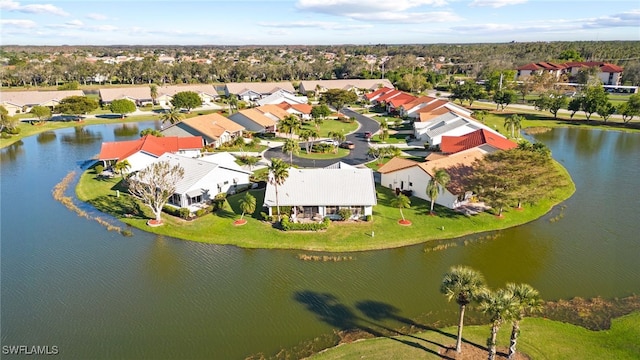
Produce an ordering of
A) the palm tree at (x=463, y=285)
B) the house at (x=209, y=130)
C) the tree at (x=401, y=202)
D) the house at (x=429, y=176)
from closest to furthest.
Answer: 1. the palm tree at (x=463, y=285)
2. the tree at (x=401, y=202)
3. the house at (x=429, y=176)
4. the house at (x=209, y=130)

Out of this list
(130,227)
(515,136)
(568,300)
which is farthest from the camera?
(515,136)

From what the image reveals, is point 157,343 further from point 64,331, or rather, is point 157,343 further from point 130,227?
point 130,227

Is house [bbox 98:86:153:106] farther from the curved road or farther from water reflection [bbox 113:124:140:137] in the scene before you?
the curved road

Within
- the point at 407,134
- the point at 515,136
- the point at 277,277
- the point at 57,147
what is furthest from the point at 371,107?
the point at 277,277

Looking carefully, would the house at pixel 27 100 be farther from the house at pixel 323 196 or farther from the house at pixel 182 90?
the house at pixel 323 196

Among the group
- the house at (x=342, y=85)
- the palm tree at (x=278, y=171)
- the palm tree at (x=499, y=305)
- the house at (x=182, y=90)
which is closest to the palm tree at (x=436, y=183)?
the palm tree at (x=278, y=171)

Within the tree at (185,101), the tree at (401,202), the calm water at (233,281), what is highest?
the tree at (185,101)

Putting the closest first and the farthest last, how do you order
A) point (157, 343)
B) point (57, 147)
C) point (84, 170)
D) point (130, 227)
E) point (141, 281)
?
point (157, 343) → point (141, 281) → point (130, 227) → point (84, 170) → point (57, 147)
